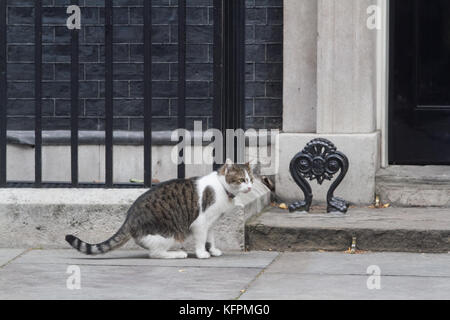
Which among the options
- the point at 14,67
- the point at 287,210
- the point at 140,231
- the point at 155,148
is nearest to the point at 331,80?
the point at 287,210

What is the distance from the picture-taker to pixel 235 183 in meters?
6.46

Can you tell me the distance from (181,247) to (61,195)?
0.92 meters

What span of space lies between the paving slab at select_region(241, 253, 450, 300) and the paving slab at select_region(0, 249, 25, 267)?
1709mm

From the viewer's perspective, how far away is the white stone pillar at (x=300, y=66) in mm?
7891

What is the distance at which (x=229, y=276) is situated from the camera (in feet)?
19.4

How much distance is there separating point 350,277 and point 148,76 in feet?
7.07

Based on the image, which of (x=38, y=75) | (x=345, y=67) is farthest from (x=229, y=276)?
(x=345, y=67)

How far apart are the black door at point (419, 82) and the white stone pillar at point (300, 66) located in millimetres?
888

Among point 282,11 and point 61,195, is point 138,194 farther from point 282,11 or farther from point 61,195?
point 282,11

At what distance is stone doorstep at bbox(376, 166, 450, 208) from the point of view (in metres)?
7.73

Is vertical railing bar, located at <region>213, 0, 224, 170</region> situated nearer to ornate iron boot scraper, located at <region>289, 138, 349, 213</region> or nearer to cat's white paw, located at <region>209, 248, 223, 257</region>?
cat's white paw, located at <region>209, 248, 223, 257</region>

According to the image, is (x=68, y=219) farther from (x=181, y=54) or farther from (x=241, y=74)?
(x=241, y=74)

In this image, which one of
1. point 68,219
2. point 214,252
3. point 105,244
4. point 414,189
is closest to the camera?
point 105,244
